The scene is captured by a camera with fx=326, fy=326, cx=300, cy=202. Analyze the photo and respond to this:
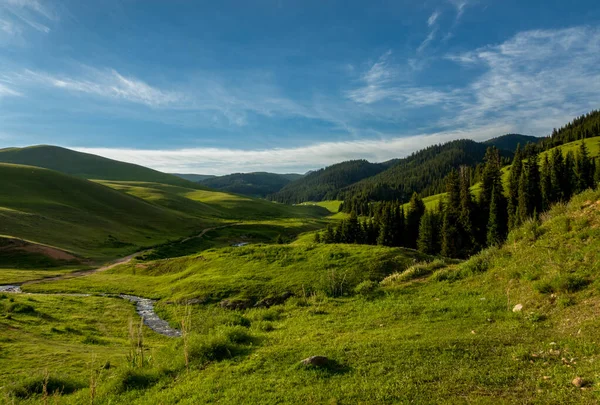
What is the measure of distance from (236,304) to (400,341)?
1808cm

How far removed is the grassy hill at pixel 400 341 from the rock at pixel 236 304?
1.15m

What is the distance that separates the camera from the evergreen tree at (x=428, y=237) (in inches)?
2867

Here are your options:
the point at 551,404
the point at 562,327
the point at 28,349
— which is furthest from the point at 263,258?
the point at 551,404

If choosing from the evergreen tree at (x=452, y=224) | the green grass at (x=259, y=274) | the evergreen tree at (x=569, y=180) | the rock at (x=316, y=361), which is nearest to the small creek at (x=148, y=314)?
the green grass at (x=259, y=274)

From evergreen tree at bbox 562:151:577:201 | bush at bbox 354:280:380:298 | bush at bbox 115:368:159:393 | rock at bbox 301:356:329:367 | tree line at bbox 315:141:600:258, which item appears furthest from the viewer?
evergreen tree at bbox 562:151:577:201

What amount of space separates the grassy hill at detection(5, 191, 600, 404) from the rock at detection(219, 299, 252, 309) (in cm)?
115

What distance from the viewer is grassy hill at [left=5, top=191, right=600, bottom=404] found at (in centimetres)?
858

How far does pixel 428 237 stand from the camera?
72.8 metres

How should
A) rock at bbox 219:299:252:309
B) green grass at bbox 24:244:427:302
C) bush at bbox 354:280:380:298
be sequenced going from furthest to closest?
green grass at bbox 24:244:427:302 → rock at bbox 219:299:252:309 → bush at bbox 354:280:380:298

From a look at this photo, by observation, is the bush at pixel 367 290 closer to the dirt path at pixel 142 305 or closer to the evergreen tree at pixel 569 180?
the dirt path at pixel 142 305

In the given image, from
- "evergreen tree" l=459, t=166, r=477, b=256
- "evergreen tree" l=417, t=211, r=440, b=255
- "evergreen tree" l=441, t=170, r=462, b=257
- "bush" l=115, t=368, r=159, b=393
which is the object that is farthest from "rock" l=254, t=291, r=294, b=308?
"evergreen tree" l=459, t=166, r=477, b=256

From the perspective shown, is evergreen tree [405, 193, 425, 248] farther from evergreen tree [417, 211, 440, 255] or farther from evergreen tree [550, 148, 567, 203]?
evergreen tree [550, 148, 567, 203]

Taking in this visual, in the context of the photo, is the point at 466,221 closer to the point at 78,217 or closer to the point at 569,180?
the point at 569,180

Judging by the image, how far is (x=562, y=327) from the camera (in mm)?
11250
